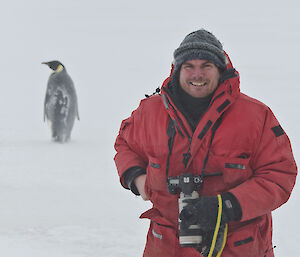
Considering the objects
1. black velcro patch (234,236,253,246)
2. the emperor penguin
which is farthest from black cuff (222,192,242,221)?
the emperor penguin

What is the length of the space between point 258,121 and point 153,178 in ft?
1.24

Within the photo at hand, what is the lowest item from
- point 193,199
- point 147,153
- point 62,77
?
point 193,199

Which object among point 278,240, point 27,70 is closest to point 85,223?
point 278,240

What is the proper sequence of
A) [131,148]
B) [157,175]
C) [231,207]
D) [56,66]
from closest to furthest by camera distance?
[231,207], [157,175], [131,148], [56,66]

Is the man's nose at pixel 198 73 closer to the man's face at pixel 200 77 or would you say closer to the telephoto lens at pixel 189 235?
the man's face at pixel 200 77

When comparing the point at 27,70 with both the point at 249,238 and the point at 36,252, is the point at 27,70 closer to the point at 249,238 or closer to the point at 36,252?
the point at 36,252

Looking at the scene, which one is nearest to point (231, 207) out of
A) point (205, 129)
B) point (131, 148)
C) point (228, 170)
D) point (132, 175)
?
point (228, 170)

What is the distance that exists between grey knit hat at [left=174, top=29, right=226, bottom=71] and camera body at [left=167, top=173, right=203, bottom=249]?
39 cm

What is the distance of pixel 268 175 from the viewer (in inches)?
61.3

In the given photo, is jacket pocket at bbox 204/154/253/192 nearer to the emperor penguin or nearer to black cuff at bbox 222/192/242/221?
black cuff at bbox 222/192/242/221

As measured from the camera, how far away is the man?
153cm

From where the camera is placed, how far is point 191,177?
1.56 meters

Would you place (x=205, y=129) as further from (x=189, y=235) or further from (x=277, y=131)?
(x=189, y=235)

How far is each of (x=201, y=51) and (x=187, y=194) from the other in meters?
0.46
